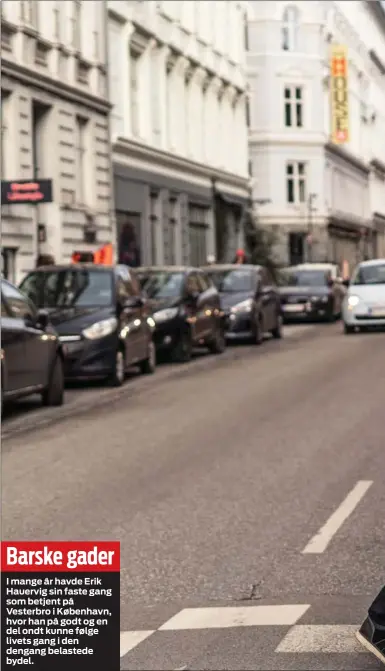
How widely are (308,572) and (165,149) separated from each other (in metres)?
34.9

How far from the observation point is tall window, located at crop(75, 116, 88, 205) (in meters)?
33.5

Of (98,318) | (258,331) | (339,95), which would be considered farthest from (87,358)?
(339,95)

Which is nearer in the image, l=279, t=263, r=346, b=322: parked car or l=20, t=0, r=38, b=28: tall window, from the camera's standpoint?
l=279, t=263, r=346, b=322: parked car

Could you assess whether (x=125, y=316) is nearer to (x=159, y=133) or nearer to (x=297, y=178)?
(x=297, y=178)

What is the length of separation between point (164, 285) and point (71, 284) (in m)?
3.40

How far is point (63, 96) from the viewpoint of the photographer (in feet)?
104

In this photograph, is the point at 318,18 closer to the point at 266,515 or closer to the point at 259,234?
the point at 266,515

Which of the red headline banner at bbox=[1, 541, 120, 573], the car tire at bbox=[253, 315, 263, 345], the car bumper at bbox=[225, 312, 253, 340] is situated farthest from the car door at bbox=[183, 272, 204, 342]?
the red headline banner at bbox=[1, 541, 120, 573]

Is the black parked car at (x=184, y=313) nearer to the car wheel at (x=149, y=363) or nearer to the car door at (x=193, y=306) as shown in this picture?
the car door at (x=193, y=306)

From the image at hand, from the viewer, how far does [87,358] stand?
18156 mm

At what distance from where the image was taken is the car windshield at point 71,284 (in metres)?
17.9

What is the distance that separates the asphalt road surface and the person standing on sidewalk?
0.33m

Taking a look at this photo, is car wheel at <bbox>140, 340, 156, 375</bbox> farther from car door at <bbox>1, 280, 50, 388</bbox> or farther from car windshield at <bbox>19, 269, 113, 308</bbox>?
car door at <bbox>1, 280, 50, 388</bbox>

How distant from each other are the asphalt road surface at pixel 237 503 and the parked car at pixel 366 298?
0.47 ft
